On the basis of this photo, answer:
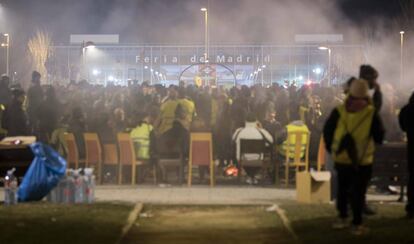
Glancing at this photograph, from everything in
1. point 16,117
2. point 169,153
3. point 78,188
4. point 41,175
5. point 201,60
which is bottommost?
point 78,188

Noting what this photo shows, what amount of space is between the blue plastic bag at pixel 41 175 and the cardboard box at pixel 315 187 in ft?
12.8

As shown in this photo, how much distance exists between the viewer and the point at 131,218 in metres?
11.2

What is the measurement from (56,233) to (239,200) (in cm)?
448

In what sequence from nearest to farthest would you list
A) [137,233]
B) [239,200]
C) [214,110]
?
[137,233]
[239,200]
[214,110]

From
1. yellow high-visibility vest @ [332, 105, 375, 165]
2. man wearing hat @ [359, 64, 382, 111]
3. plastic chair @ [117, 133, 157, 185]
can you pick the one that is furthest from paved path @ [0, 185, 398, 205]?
yellow high-visibility vest @ [332, 105, 375, 165]

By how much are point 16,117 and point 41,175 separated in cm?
415

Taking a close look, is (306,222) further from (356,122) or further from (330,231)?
(356,122)

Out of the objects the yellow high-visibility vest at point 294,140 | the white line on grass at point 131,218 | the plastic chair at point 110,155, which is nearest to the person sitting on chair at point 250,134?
the yellow high-visibility vest at point 294,140

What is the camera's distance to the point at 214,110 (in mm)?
19203

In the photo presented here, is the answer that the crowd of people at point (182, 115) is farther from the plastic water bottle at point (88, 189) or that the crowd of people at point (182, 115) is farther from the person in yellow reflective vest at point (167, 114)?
the plastic water bottle at point (88, 189)

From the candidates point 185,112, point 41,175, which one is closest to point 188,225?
point 41,175

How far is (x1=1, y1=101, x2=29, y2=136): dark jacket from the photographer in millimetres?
16375

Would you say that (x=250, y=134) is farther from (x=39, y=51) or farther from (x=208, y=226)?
→ (x=39, y=51)

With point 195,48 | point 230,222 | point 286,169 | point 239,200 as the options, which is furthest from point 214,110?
point 195,48
